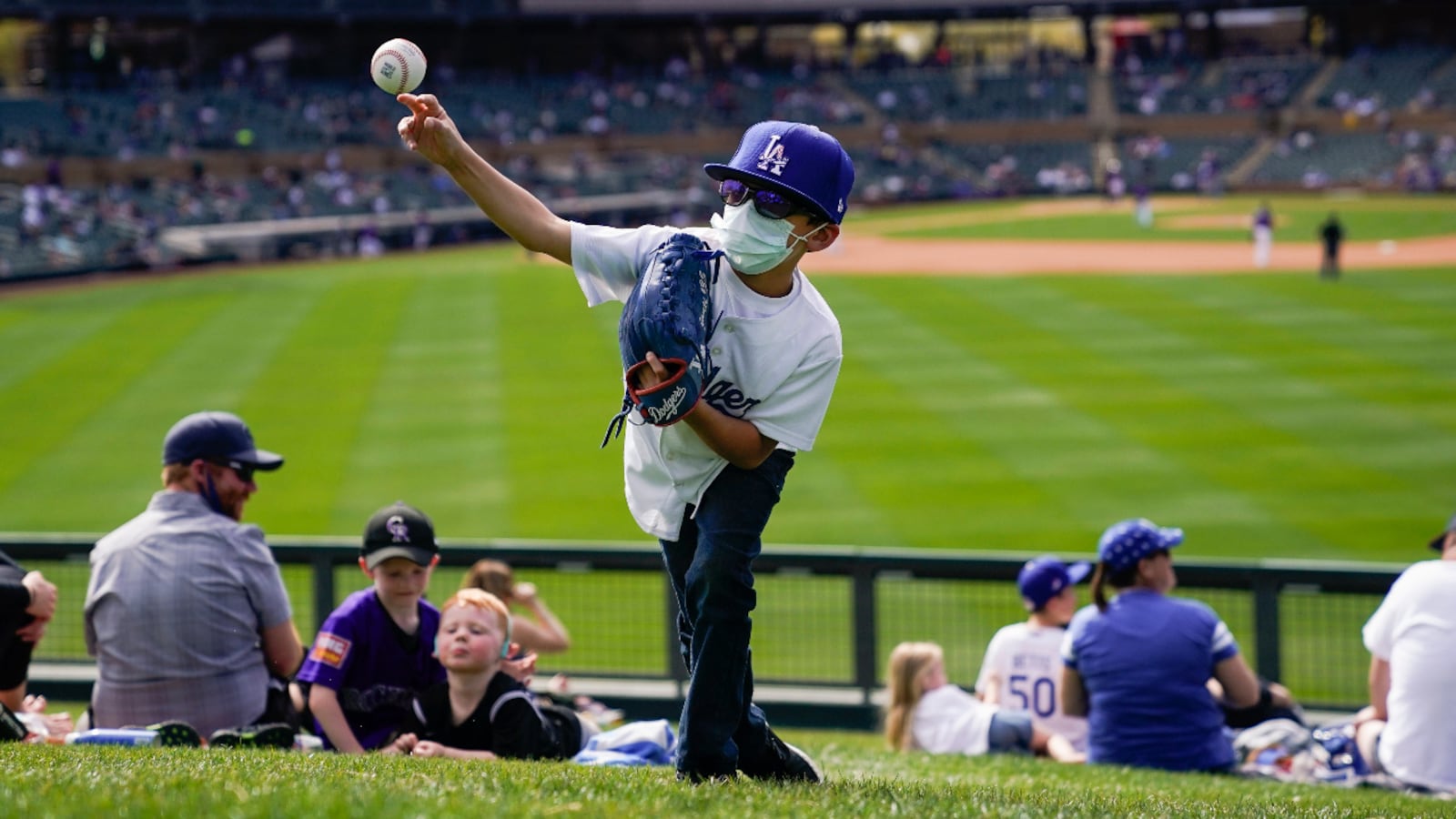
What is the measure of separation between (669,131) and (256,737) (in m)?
52.5

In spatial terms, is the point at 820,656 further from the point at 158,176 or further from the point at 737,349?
the point at 158,176

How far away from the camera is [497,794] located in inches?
131

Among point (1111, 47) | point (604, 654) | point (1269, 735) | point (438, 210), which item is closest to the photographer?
point (1269, 735)

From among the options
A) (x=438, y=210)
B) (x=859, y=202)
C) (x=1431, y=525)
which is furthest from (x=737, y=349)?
(x=859, y=202)

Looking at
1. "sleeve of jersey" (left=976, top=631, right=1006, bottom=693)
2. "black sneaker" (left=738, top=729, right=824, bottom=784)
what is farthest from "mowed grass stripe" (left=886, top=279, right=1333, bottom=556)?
"black sneaker" (left=738, top=729, right=824, bottom=784)

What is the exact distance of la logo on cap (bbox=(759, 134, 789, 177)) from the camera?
12.3 ft

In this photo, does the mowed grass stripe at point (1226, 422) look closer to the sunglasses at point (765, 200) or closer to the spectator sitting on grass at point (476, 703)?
the spectator sitting on grass at point (476, 703)

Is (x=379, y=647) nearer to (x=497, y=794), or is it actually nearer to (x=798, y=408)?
(x=497, y=794)

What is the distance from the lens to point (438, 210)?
4378cm

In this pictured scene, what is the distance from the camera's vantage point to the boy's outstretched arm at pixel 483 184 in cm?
389

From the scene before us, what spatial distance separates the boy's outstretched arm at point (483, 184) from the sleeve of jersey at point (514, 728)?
1560 mm

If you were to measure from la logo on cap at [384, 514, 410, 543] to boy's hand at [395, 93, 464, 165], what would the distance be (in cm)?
150

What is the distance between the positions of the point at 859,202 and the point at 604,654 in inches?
1746

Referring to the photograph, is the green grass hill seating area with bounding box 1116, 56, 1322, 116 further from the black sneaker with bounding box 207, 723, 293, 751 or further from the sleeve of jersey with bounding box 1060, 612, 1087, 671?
the black sneaker with bounding box 207, 723, 293, 751
